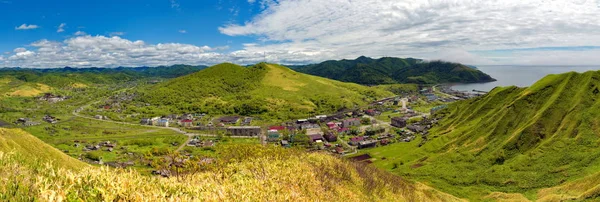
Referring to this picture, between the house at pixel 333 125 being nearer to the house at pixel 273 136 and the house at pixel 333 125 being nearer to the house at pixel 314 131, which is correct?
the house at pixel 314 131

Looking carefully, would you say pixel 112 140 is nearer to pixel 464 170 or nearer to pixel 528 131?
pixel 464 170

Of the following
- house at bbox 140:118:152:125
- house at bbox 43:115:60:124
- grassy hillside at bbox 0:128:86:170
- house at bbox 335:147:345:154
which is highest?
grassy hillside at bbox 0:128:86:170

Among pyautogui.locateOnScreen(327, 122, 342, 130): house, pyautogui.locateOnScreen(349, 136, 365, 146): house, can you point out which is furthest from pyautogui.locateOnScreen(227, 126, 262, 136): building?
pyautogui.locateOnScreen(349, 136, 365, 146): house

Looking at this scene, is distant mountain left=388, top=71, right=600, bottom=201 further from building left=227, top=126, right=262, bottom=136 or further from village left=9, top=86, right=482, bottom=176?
building left=227, top=126, right=262, bottom=136

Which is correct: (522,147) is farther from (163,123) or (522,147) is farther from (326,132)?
(163,123)

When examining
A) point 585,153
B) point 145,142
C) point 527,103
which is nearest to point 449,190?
point 585,153

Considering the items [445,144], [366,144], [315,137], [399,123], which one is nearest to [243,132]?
[315,137]

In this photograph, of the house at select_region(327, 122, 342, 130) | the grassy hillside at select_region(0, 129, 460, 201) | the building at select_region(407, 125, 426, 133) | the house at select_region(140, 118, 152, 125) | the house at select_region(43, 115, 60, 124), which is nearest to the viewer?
the grassy hillside at select_region(0, 129, 460, 201)

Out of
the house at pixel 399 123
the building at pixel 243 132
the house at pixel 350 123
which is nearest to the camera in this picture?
the building at pixel 243 132

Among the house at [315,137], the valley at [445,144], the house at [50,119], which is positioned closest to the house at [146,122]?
the valley at [445,144]
